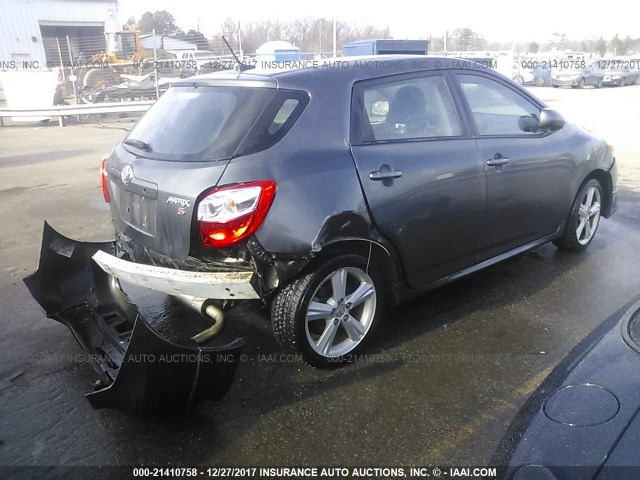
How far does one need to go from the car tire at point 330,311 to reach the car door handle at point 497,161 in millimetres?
1202

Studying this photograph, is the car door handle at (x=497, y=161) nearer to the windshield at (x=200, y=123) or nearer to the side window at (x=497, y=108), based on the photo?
the side window at (x=497, y=108)

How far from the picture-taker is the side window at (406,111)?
10.5 feet

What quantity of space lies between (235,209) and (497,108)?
7.85 ft

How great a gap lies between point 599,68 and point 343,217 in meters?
33.7

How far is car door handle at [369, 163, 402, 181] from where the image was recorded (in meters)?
3.09

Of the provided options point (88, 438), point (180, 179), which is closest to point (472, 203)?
point (180, 179)

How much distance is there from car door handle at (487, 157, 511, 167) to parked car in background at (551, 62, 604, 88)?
2938cm

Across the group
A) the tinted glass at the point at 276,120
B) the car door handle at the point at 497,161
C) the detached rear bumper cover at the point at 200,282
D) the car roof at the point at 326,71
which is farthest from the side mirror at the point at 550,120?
the detached rear bumper cover at the point at 200,282

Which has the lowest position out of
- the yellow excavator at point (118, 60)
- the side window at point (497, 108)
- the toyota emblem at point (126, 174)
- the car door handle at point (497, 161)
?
the yellow excavator at point (118, 60)

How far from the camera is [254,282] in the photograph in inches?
111

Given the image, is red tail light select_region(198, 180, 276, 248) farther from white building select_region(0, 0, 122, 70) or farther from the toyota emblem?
white building select_region(0, 0, 122, 70)

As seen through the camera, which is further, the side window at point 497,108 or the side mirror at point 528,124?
the side mirror at point 528,124

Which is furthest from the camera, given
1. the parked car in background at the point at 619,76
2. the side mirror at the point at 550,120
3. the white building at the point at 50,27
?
the white building at the point at 50,27

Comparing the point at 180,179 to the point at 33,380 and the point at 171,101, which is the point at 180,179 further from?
the point at 33,380
